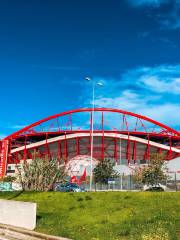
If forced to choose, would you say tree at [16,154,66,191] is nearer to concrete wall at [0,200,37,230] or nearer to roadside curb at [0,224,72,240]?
concrete wall at [0,200,37,230]

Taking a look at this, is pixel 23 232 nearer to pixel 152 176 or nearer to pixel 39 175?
pixel 39 175

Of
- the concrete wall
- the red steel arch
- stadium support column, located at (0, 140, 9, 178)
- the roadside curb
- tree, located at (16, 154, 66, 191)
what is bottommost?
the roadside curb

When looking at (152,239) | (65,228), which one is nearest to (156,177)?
(65,228)


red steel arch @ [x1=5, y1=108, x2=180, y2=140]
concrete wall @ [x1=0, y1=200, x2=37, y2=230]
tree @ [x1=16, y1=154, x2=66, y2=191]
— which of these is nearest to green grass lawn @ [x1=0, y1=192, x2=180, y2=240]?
concrete wall @ [x1=0, y1=200, x2=37, y2=230]

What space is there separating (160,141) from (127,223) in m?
105

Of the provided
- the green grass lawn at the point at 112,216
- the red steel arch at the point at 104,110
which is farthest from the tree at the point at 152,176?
the red steel arch at the point at 104,110

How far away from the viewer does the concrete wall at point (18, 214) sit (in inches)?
741

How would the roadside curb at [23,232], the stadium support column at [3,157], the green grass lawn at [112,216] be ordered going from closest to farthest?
the green grass lawn at [112,216], the roadside curb at [23,232], the stadium support column at [3,157]

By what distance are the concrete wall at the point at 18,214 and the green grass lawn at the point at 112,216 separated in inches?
25.1

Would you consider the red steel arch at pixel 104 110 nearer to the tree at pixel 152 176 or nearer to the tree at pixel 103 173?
the tree at pixel 103 173

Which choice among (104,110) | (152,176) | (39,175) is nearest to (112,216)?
(39,175)

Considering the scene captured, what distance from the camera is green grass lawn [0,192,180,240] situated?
15117 millimetres

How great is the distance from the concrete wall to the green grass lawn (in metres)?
0.64

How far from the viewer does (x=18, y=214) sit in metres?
19.7
